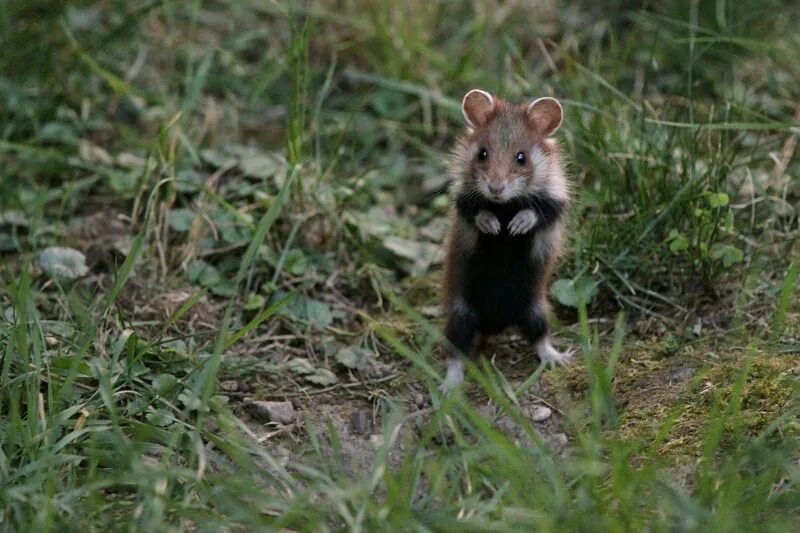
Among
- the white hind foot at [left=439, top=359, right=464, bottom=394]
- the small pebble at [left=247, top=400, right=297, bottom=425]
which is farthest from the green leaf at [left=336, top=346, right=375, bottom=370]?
the small pebble at [left=247, top=400, right=297, bottom=425]

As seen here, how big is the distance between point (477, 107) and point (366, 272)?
1.12 metres

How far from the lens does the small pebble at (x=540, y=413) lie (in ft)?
14.3

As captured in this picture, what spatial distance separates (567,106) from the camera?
5.59 meters

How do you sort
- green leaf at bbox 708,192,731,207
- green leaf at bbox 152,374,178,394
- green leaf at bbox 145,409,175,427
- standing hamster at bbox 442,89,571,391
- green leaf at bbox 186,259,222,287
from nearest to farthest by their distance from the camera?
green leaf at bbox 145,409,175,427
green leaf at bbox 152,374,178,394
standing hamster at bbox 442,89,571,391
green leaf at bbox 708,192,731,207
green leaf at bbox 186,259,222,287

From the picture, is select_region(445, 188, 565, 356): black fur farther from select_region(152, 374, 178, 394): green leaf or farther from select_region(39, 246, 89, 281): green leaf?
select_region(39, 246, 89, 281): green leaf

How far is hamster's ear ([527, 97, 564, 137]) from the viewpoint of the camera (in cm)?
473

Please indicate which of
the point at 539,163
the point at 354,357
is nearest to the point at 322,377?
the point at 354,357

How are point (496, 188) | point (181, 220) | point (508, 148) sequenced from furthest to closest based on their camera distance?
point (181, 220)
point (508, 148)
point (496, 188)

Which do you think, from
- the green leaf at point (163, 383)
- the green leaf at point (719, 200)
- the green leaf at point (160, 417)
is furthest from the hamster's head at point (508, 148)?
the green leaf at point (160, 417)

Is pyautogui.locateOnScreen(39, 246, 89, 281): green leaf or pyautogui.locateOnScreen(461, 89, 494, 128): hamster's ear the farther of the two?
pyautogui.locateOnScreen(39, 246, 89, 281): green leaf

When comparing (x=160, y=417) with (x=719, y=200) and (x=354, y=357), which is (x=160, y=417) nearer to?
(x=354, y=357)

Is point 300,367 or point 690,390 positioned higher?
point 690,390

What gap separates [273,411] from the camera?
4.39 meters

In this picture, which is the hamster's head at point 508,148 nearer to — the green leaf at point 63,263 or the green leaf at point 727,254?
the green leaf at point 727,254
